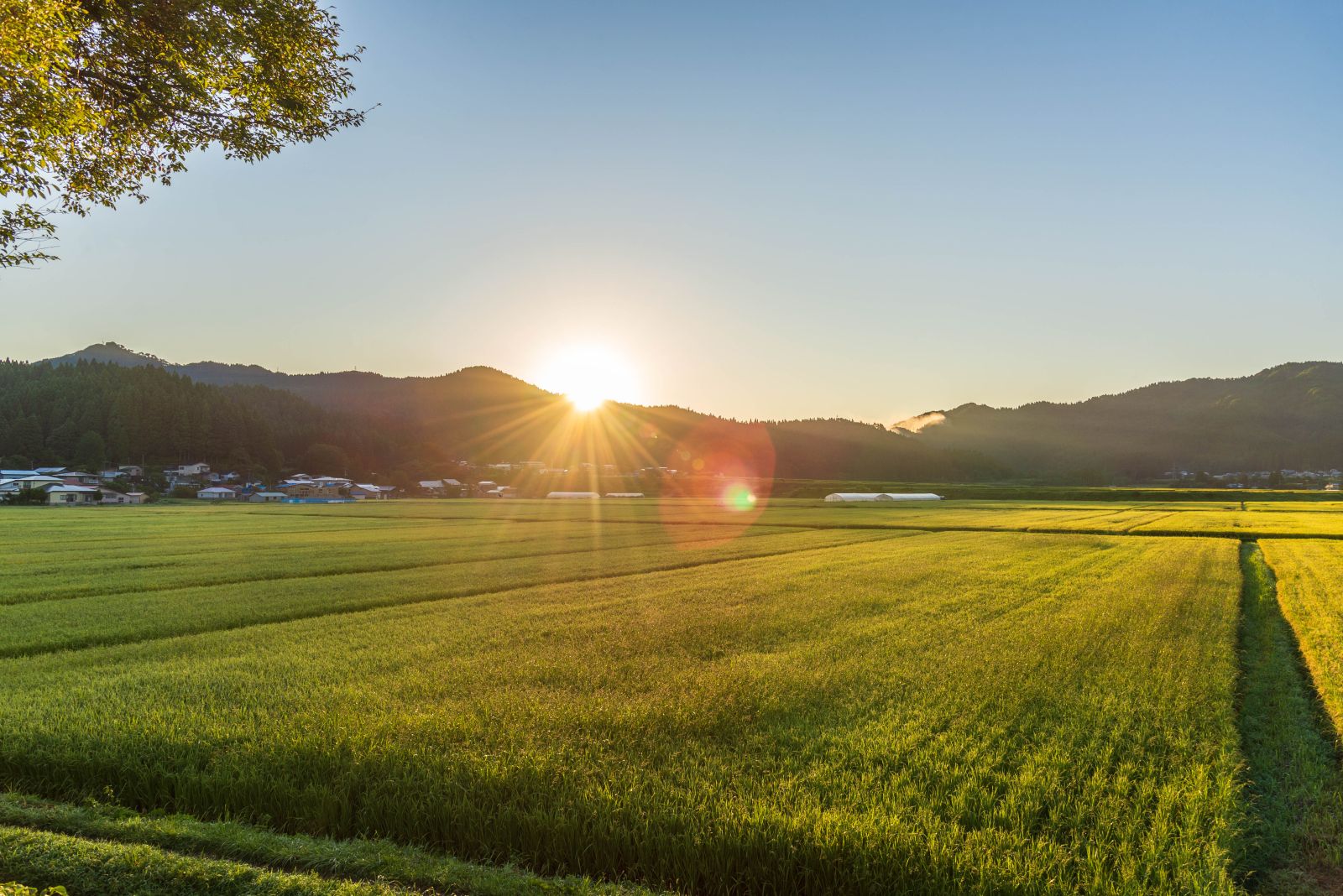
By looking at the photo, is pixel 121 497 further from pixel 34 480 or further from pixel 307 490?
pixel 307 490

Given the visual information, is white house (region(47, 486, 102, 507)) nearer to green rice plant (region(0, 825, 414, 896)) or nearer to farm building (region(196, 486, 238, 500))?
farm building (region(196, 486, 238, 500))

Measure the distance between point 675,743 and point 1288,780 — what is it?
21.0 feet

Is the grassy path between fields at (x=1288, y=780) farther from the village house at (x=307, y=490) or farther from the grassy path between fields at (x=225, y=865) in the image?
the village house at (x=307, y=490)

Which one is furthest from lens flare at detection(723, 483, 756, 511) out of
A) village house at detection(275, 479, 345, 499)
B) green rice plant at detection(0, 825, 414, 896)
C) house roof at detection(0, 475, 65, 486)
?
green rice plant at detection(0, 825, 414, 896)

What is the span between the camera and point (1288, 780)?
690 cm

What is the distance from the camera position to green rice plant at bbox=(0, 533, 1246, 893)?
530 cm

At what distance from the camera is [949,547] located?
3167 centimetres

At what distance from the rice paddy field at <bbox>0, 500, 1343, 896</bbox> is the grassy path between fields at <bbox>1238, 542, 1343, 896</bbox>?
4cm

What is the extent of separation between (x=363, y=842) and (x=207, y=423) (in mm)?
154733

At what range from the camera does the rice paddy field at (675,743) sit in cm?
520

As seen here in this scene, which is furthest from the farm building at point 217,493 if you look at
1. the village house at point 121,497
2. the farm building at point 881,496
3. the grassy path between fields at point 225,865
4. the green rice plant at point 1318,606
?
the green rice plant at point 1318,606

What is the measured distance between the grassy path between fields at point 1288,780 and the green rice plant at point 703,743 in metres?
0.28

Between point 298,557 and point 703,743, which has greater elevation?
point 703,743

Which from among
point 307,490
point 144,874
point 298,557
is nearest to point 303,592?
point 298,557
